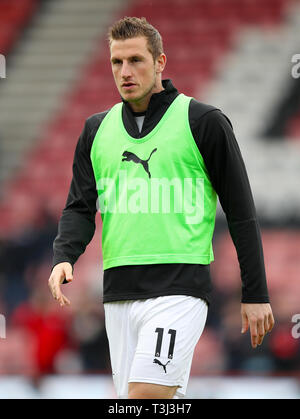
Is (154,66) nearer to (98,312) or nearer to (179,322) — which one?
(179,322)

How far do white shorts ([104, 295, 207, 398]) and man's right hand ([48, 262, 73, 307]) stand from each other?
229mm

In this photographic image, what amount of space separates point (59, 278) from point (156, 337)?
0.47 metres

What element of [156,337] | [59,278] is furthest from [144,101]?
[156,337]

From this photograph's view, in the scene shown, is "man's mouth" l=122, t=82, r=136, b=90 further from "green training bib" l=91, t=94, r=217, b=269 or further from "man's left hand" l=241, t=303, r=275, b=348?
"man's left hand" l=241, t=303, r=275, b=348

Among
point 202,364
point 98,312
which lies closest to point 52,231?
point 98,312

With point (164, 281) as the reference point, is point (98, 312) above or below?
below

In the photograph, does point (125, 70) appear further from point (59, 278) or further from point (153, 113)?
point (59, 278)

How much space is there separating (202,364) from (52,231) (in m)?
2.65

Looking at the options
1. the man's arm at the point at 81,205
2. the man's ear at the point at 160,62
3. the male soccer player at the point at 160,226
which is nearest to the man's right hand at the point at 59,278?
the male soccer player at the point at 160,226

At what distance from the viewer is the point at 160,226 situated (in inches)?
140

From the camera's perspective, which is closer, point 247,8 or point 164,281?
point 164,281

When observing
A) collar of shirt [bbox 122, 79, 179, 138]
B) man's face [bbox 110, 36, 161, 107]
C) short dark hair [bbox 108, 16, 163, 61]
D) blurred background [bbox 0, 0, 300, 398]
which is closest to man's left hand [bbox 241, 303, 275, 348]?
collar of shirt [bbox 122, 79, 179, 138]

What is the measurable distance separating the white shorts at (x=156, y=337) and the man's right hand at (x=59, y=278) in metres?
0.23
